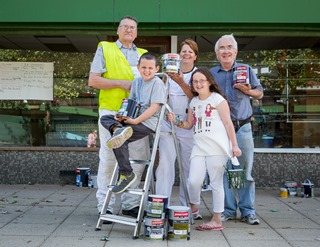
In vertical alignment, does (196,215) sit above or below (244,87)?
below

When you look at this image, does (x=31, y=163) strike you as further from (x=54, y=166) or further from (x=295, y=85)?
(x=295, y=85)

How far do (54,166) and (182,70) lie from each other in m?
3.78

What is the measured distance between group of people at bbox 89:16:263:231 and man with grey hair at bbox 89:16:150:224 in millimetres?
11

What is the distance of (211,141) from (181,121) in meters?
0.41

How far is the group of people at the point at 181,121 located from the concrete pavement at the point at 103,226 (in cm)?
28

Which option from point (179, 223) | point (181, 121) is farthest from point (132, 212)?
point (181, 121)

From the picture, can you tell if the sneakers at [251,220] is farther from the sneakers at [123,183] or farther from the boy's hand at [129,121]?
the boy's hand at [129,121]

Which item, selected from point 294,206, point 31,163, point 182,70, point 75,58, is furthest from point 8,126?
point 294,206

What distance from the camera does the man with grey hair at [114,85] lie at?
5.72 m

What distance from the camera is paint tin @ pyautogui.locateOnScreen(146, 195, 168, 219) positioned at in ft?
16.5

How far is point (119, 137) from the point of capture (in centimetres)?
495

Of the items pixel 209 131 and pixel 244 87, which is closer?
pixel 209 131
